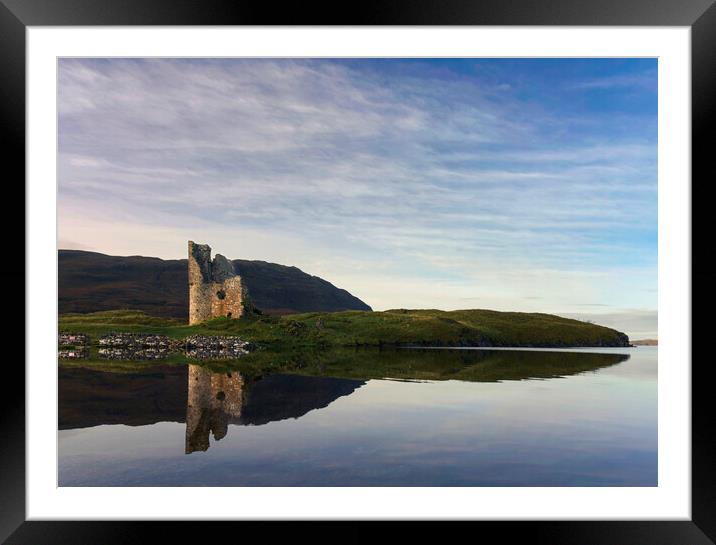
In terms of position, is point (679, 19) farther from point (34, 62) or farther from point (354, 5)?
point (34, 62)

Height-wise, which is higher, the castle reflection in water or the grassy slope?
the castle reflection in water

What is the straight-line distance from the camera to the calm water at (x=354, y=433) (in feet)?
26.8

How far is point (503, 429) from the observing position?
11312mm

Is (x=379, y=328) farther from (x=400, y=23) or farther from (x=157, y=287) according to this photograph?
(x=157, y=287)

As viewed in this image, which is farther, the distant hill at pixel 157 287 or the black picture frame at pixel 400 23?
the distant hill at pixel 157 287

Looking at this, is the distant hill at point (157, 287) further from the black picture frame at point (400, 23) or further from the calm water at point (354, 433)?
the black picture frame at point (400, 23)

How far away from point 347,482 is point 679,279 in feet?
18.1

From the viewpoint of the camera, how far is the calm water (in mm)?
8172

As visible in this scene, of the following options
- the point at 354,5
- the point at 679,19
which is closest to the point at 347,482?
the point at 354,5

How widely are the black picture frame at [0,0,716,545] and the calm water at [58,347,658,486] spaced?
7.09ft

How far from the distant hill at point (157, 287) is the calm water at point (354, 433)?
222ft

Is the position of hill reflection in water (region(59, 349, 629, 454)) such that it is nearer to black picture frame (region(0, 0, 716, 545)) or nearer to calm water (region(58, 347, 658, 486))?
calm water (region(58, 347, 658, 486))

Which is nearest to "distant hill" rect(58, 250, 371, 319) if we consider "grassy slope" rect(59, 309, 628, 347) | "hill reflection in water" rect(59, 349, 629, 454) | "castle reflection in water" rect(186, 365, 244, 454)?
"grassy slope" rect(59, 309, 628, 347)

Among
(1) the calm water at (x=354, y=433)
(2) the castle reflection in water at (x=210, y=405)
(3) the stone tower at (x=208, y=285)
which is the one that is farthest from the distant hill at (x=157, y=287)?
(1) the calm water at (x=354, y=433)
